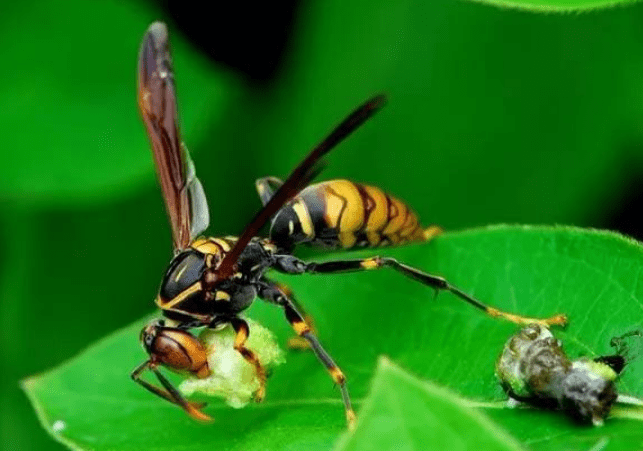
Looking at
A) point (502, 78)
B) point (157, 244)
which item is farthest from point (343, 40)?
point (157, 244)

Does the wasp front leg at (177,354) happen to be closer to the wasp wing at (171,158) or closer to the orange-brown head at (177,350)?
the orange-brown head at (177,350)

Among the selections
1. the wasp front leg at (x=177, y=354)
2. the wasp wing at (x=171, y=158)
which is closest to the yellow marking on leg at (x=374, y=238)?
the wasp wing at (x=171, y=158)

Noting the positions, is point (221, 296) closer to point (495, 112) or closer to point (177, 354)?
point (177, 354)

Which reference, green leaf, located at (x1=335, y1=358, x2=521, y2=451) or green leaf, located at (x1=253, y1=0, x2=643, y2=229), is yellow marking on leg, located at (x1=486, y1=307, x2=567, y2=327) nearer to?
green leaf, located at (x1=335, y1=358, x2=521, y2=451)

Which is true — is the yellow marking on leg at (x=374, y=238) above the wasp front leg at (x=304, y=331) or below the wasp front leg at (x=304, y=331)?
above

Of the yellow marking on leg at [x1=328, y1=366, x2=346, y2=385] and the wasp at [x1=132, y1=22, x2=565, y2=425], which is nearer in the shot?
the yellow marking on leg at [x1=328, y1=366, x2=346, y2=385]

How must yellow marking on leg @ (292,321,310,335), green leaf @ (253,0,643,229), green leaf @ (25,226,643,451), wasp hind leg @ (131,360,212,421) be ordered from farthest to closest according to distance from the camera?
green leaf @ (253,0,643,229)
yellow marking on leg @ (292,321,310,335)
wasp hind leg @ (131,360,212,421)
green leaf @ (25,226,643,451)

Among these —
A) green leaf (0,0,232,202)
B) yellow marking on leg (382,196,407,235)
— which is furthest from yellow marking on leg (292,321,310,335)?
green leaf (0,0,232,202)

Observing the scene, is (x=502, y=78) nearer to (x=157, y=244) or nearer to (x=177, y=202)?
(x=157, y=244)
